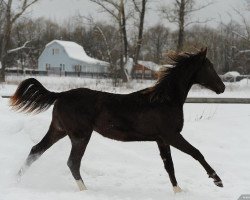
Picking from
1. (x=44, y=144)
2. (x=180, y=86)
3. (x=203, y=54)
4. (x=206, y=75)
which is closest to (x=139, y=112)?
(x=180, y=86)

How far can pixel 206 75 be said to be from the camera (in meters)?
6.24

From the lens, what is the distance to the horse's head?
623 cm

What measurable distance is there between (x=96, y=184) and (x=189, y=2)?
108 feet

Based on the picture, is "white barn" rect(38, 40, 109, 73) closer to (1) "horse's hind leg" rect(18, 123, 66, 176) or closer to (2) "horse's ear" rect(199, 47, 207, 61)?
(1) "horse's hind leg" rect(18, 123, 66, 176)

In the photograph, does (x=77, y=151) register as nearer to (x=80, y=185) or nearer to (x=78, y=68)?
(x=80, y=185)

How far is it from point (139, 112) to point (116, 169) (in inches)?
60.6

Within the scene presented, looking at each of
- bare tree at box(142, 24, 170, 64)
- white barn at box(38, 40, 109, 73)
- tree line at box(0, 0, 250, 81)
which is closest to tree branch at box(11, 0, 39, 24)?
tree line at box(0, 0, 250, 81)

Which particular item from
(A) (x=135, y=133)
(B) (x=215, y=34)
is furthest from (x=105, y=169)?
(B) (x=215, y=34)

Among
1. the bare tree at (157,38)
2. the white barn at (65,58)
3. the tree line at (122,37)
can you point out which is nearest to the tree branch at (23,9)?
the tree line at (122,37)

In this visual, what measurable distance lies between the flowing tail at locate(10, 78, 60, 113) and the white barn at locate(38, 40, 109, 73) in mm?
72831

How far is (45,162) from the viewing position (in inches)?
276

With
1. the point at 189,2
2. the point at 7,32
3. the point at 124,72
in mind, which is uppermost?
the point at 189,2

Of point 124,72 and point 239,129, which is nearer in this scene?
point 239,129

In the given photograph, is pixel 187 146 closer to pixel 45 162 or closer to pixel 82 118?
pixel 82 118
